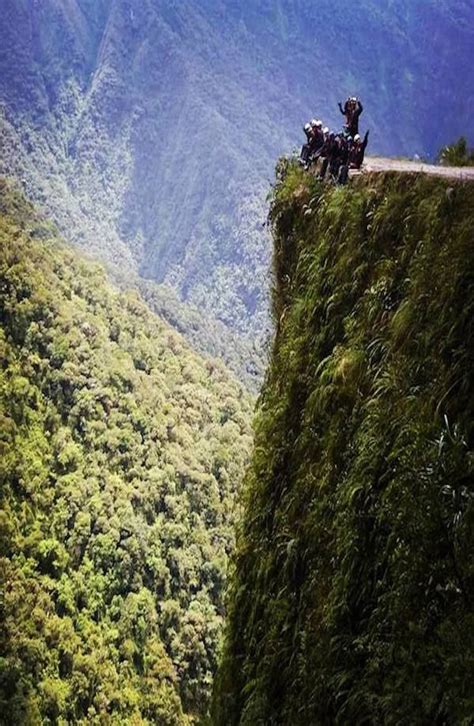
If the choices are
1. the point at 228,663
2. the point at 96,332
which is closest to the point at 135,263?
the point at 96,332

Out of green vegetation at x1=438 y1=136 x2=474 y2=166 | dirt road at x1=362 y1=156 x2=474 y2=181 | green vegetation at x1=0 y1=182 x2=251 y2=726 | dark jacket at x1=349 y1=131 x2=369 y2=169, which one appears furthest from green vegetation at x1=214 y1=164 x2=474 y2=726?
green vegetation at x1=0 y1=182 x2=251 y2=726

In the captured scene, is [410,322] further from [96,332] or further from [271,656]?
[96,332]

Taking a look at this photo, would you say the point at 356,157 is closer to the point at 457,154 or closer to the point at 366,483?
the point at 457,154

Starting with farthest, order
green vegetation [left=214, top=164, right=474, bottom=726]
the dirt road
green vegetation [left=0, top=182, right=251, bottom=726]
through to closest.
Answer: green vegetation [left=0, top=182, right=251, bottom=726], the dirt road, green vegetation [left=214, top=164, right=474, bottom=726]

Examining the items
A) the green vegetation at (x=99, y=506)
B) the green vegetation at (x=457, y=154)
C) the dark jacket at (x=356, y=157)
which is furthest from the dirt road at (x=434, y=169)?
the green vegetation at (x=99, y=506)

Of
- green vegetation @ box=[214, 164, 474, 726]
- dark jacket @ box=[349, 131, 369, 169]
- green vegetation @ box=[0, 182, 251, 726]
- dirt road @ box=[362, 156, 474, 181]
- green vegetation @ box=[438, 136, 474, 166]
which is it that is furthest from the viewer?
green vegetation @ box=[0, 182, 251, 726]

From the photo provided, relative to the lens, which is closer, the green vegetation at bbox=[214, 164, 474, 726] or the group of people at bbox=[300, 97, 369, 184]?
the green vegetation at bbox=[214, 164, 474, 726]

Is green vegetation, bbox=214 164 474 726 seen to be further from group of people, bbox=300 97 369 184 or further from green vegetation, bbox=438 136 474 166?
green vegetation, bbox=438 136 474 166

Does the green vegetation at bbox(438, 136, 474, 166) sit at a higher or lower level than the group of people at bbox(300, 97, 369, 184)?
higher

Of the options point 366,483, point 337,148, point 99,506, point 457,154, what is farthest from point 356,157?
point 99,506
